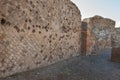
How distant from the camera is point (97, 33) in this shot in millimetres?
10055

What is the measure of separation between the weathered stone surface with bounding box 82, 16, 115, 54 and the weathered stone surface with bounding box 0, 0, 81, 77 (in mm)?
1813

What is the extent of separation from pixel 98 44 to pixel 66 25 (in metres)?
3.23

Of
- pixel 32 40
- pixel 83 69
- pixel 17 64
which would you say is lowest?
pixel 83 69

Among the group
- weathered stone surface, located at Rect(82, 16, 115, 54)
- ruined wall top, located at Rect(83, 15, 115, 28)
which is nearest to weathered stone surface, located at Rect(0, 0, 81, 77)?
weathered stone surface, located at Rect(82, 16, 115, 54)

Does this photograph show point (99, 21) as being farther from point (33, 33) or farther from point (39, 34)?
point (33, 33)

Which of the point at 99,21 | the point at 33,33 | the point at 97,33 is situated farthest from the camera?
the point at 99,21

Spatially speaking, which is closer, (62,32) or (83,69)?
(83,69)

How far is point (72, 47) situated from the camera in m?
8.30

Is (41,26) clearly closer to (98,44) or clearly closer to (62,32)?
(62,32)

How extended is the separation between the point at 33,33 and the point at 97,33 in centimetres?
539

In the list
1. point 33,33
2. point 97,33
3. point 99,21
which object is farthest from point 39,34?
point 99,21

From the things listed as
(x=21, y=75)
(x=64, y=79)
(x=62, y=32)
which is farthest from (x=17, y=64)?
(x=62, y=32)

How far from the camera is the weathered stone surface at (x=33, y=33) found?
452 cm

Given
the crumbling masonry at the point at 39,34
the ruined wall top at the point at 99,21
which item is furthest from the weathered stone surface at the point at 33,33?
the ruined wall top at the point at 99,21
